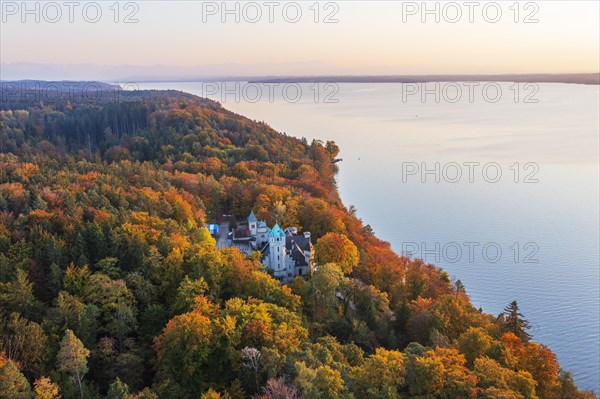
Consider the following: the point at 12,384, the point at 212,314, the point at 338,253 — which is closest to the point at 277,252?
the point at 338,253

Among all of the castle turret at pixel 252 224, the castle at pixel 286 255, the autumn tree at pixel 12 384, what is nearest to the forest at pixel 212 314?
the autumn tree at pixel 12 384

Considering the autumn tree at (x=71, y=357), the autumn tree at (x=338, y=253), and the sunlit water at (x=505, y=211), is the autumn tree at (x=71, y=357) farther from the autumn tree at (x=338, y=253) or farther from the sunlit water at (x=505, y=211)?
the sunlit water at (x=505, y=211)

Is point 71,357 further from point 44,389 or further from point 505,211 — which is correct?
point 505,211

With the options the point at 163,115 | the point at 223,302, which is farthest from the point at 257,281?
the point at 163,115

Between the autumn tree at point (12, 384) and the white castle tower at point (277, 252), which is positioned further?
the white castle tower at point (277, 252)

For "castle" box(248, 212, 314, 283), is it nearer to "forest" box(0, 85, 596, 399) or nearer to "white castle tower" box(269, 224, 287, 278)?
"white castle tower" box(269, 224, 287, 278)
